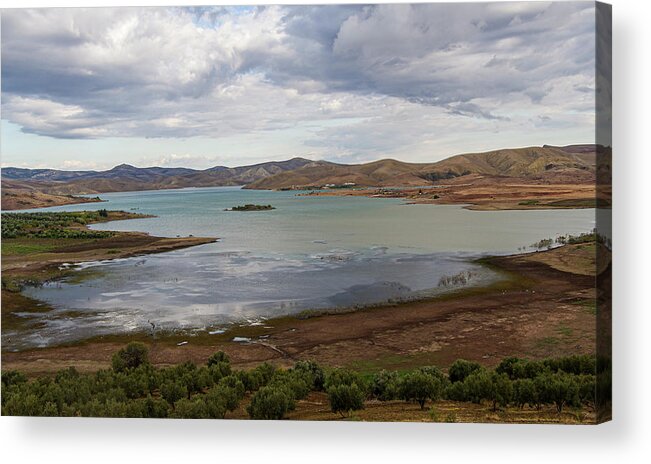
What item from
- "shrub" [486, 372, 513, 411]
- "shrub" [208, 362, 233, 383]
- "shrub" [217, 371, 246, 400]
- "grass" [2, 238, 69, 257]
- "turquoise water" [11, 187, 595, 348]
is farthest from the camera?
"grass" [2, 238, 69, 257]

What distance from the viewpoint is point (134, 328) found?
5.84m

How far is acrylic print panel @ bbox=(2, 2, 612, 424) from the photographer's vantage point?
5.38 m

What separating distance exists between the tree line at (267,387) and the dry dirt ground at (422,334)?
0.34 ft

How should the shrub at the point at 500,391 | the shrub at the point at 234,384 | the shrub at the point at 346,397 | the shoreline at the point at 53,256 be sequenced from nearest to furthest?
the shrub at the point at 500,391 → the shrub at the point at 346,397 → the shrub at the point at 234,384 → the shoreline at the point at 53,256

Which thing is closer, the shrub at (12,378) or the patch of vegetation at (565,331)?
the patch of vegetation at (565,331)

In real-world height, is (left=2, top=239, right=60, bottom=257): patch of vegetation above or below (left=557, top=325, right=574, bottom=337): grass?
above

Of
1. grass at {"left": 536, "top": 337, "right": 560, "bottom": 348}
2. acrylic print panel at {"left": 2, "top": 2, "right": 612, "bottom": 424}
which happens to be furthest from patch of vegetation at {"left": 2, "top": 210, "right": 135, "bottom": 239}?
grass at {"left": 536, "top": 337, "right": 560, "bottom": 348}

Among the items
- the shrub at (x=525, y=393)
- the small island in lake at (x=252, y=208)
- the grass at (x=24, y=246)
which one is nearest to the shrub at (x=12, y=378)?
the grass at (x=24, y=246)

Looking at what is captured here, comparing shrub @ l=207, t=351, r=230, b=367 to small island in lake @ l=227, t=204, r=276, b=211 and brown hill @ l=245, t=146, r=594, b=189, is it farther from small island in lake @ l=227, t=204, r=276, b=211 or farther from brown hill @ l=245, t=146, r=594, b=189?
brown hill @ l=245, t=146, r=594, b=189

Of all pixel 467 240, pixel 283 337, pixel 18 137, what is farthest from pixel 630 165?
pixel 18 137

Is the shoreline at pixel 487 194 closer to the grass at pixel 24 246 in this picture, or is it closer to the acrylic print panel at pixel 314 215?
the acrylic print panel at pixel 314 215

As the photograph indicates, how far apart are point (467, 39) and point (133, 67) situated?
11.2ft

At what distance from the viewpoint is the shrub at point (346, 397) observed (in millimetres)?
5418

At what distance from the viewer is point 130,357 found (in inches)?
227
